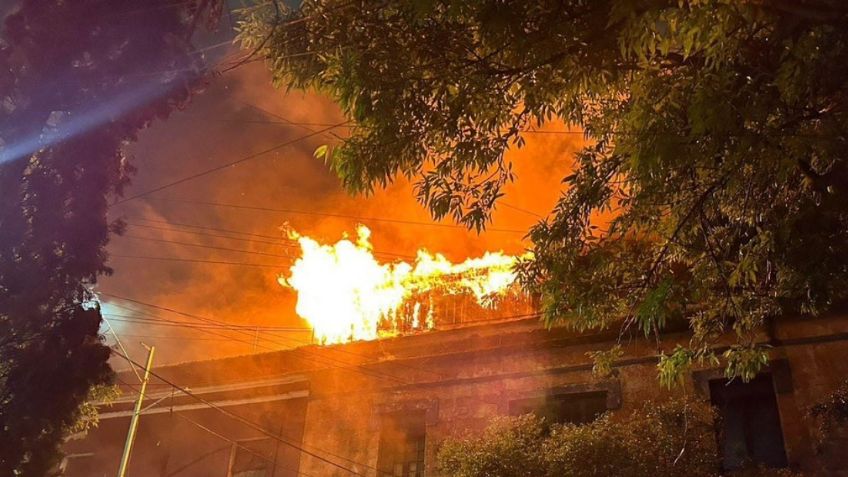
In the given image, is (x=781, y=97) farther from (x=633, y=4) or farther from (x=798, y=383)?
(x=798, y=383)

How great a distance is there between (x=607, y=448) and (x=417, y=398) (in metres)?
5.98

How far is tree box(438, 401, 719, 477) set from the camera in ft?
35.6

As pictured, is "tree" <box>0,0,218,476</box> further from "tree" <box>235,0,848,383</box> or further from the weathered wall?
the weathered wall

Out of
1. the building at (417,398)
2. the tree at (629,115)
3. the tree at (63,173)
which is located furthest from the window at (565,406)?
the tree at (63,173)

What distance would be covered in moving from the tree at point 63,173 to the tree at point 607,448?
6837 millimetres

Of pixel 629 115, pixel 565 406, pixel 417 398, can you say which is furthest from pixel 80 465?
pixel 629 115

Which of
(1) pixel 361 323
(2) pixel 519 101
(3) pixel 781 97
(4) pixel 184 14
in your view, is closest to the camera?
(3) pixel 781 97

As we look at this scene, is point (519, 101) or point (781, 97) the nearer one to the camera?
point (781, 97)

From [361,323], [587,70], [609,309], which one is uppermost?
[361,323]

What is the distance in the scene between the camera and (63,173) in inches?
387

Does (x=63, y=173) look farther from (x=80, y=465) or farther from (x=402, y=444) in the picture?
(x=80, y=465)

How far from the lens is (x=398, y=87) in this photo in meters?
5.96

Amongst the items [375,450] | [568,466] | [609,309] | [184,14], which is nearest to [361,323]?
[375,450]

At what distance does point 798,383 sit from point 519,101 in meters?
9.63
